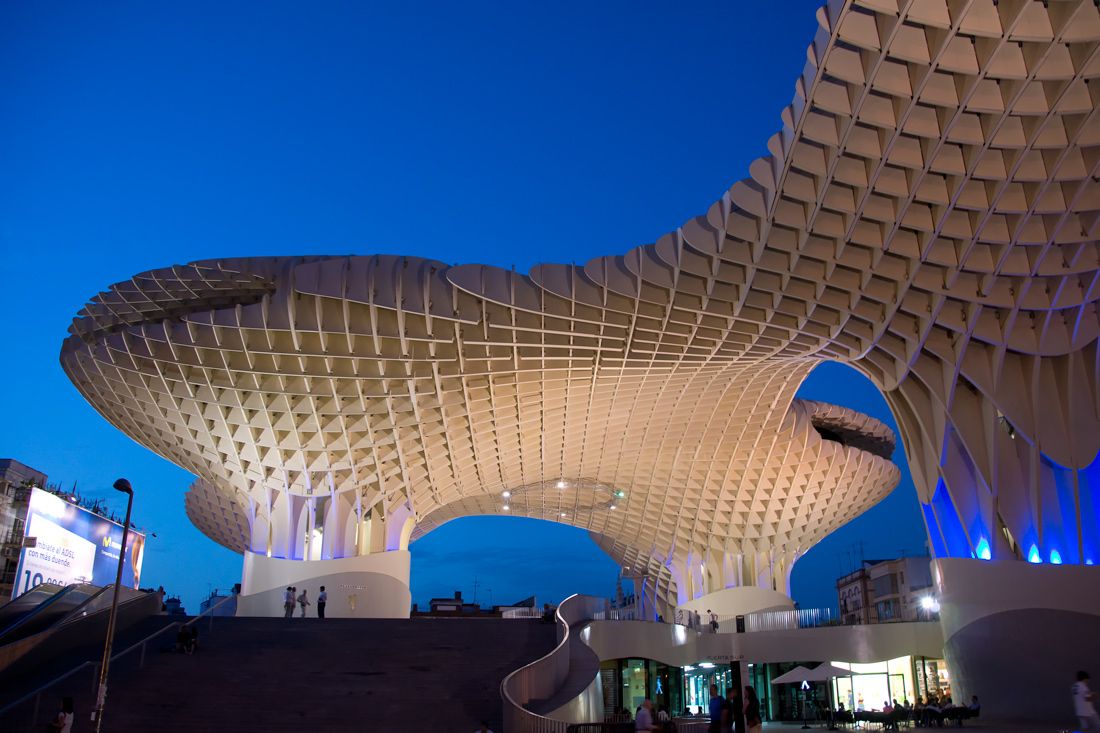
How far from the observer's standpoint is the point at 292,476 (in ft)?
140

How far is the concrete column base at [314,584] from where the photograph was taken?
Result: 4169 cm

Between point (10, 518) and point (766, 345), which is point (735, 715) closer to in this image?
point (766, 345)

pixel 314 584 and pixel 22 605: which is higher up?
pixel 314 584

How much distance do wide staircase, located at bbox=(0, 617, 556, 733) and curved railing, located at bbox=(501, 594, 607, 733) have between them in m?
0.86

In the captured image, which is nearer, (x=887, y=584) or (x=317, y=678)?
(x=317, y=678)

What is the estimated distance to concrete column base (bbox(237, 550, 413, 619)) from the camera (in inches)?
1641

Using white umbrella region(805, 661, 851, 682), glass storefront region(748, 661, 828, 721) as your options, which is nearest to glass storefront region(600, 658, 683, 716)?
glass storefront region(748, 661, 828, 721)

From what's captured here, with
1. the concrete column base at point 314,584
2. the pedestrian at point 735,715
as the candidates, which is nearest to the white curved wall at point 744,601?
the concrete column base at point 314,584

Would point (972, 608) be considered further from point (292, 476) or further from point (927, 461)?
point (292, 476)

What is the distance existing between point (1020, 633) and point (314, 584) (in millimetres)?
31040

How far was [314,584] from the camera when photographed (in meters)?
41.9

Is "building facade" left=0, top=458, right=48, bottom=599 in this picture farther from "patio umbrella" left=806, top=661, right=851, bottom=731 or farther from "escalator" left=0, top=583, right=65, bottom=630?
"patio umbrella" left=806, top=661, right=851, bottom=731

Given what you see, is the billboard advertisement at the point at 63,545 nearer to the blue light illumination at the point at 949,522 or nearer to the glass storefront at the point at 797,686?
the glass storefront at the point at 797,686

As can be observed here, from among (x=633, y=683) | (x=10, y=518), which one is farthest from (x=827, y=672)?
(x=10, y=518)
